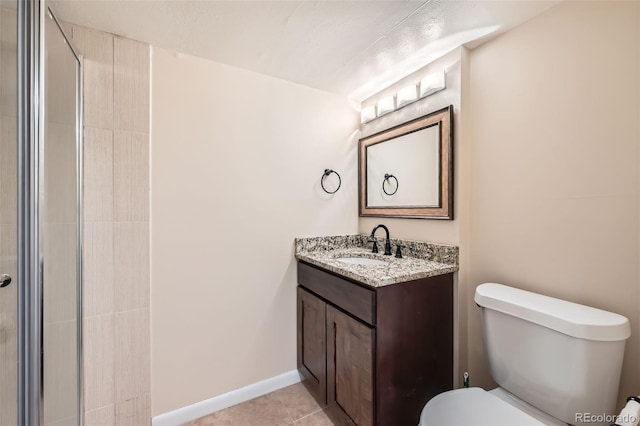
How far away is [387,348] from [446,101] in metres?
1.30

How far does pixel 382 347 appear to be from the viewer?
3.77ft

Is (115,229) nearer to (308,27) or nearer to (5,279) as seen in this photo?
(5,279)

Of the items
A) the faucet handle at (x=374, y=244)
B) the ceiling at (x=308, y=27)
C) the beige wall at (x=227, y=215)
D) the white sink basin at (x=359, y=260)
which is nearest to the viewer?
the ceiling at (x=308, y=27)

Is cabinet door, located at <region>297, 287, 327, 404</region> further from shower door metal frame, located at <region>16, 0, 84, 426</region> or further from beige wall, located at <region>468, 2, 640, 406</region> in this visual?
shower door metal frame, located at <region>16, 0, 84, 426</region>

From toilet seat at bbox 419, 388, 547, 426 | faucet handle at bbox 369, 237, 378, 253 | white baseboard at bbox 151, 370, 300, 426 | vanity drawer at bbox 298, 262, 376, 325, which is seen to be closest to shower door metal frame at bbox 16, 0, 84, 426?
white baseboard at bbox 151, 370, 300, 426

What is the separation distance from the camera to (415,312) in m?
1.25

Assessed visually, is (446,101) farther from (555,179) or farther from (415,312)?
(415,312)

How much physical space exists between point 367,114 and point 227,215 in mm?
1222

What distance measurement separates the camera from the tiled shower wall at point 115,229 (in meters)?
1.28

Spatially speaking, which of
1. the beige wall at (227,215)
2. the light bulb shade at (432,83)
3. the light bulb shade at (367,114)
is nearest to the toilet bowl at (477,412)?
the beige wall at (227,215)

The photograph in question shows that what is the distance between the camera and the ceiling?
112 centimetres

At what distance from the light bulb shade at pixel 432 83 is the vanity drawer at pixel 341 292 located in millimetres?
1149

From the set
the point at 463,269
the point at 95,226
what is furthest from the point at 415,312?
the point at 95,226

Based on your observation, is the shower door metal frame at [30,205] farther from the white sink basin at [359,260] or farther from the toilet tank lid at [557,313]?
the toilet tank lid at [557,313]
